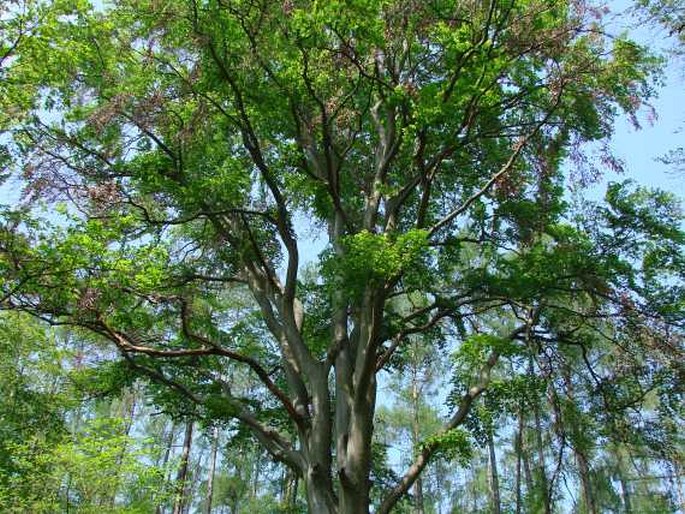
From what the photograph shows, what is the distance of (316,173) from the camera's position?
31.7 feet

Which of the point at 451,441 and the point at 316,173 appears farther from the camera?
the point at 316,173

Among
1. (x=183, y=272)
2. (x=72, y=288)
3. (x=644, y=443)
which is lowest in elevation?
(x=644, y=443)

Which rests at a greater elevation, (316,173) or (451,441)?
(316,173)

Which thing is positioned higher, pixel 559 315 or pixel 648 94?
pixel 648 94

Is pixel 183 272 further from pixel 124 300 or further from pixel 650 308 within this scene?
pixel 650 308

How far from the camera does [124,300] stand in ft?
24.0

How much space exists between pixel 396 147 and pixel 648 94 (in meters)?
3.42

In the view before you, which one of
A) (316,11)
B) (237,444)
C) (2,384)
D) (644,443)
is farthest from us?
(2,384)

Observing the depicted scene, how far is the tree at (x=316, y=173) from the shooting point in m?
7.04

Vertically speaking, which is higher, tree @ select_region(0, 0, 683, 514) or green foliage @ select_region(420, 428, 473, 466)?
tree @ select_region(0, 0, 683, 514)

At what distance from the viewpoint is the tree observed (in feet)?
23.1

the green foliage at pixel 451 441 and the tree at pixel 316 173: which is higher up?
the tree at pixel 316 173

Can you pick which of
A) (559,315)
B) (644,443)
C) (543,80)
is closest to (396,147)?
(543,80)

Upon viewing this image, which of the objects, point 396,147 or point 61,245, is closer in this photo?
point 61,245
